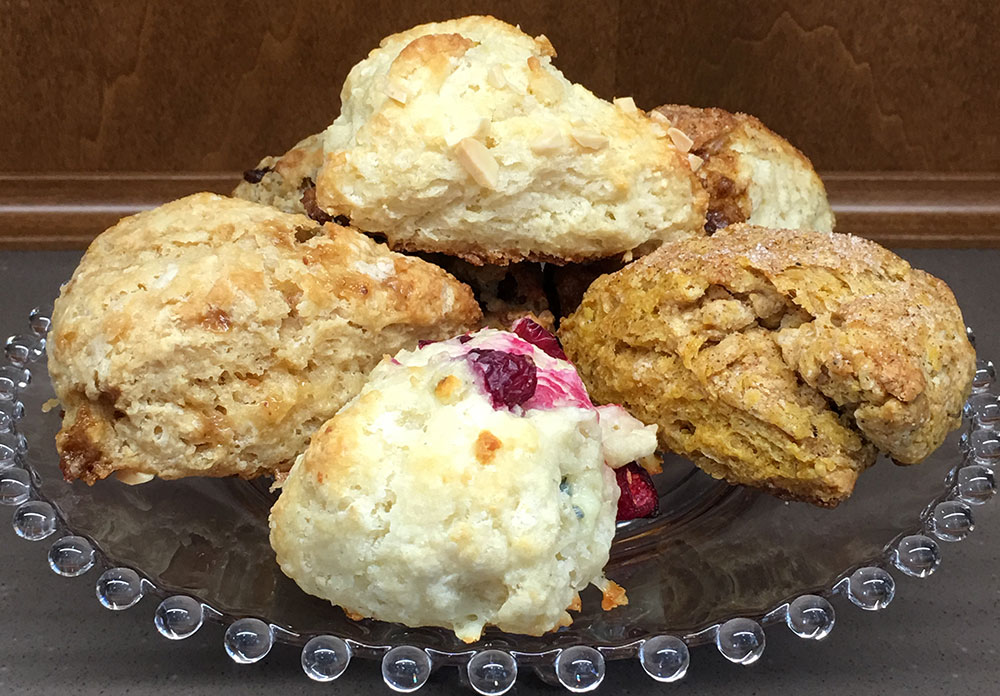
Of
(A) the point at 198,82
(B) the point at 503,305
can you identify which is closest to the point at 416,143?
(B) the point at 503,305

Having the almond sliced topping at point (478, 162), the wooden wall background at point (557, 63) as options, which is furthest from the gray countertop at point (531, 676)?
the wooden wall background at point (557, 63)

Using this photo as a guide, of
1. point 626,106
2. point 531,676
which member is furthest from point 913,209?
point 531,676

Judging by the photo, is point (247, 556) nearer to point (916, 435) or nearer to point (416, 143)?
point (416, 143)

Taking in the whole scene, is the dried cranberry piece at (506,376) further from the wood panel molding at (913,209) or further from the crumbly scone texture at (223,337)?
the wood panel molding at (913,209)

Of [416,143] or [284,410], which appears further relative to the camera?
[416,143]

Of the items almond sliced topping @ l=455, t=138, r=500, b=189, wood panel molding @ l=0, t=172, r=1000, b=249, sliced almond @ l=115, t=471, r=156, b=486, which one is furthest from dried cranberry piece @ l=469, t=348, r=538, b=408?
wood panel molding @ l=0, t=172, r=1000, b=249

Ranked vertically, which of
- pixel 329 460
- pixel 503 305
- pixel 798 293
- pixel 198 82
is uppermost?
pixel 798 293
